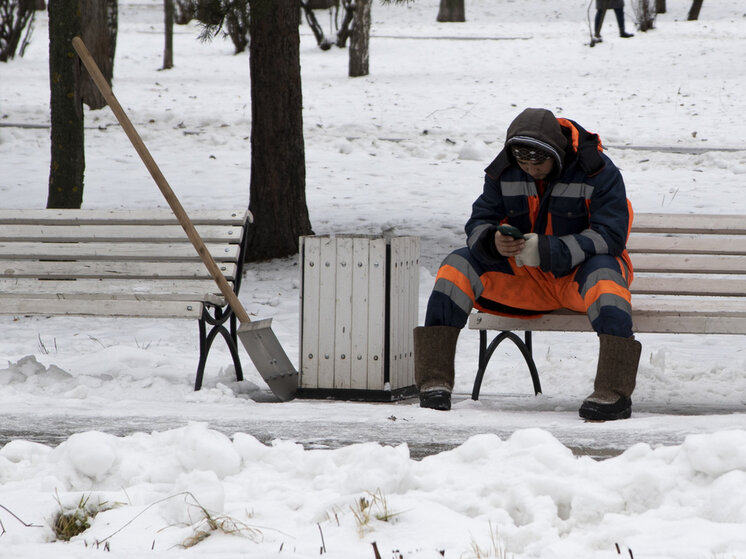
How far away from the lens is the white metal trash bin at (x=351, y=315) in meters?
4.57

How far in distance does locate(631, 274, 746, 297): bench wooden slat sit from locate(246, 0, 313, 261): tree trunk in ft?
10.7

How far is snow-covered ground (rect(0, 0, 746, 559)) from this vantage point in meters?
2.32

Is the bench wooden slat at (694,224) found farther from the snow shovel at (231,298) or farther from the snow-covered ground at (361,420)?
the snow shovel at (231,298)

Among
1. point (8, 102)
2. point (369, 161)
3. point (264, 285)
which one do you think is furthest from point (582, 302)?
point (8, 102)

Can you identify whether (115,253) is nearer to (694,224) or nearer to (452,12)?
(694,224)

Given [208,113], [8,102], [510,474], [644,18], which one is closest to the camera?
[510,474]

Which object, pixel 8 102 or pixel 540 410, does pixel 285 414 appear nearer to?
pixel 540 410

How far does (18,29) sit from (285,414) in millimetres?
18345

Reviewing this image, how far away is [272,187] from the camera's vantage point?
744 centimetres

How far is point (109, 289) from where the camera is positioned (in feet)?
16.6

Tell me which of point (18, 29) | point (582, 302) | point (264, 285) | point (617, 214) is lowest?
point (264, 285)

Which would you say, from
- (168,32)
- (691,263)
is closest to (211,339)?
(691,263)

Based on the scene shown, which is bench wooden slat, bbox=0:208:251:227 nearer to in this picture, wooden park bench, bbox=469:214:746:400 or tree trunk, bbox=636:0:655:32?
wooden park bench, bbox=469:214:746:400

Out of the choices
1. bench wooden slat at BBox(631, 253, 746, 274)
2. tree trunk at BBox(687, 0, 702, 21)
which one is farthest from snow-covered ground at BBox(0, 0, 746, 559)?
tree trunk at BBox(687, 0, 702, 21)
